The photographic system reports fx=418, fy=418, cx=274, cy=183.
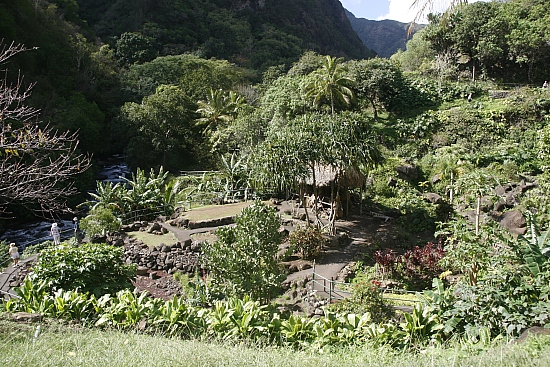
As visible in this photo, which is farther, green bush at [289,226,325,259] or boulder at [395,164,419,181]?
boulder at [395,164,419,181]

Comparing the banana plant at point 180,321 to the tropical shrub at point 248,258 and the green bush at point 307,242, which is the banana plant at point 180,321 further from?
the green bush at point 307,242

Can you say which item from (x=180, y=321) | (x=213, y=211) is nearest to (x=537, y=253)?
(x=180, y=321)

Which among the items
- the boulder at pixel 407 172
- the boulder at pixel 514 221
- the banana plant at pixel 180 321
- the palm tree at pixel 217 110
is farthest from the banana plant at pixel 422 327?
the palm tree at pixel 217 110

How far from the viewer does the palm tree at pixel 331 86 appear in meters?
24.2

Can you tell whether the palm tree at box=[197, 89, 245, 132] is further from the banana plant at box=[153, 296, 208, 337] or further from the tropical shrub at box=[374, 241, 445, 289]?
the banana plant at box=[153, 296, 208, 337]

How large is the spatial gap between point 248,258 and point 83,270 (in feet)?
11.0

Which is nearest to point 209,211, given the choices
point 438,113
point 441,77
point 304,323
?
point 304,323

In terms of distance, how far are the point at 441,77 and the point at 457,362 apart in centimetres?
3004

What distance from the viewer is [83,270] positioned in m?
8.48

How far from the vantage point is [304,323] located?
594cm

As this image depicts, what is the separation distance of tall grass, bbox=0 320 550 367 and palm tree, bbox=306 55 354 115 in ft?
65.2

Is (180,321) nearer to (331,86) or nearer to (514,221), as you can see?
(514,221)

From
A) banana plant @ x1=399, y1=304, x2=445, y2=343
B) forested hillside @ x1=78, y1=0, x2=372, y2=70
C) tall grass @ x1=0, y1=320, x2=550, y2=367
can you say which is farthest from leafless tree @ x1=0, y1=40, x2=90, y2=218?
forested hillside @ x1=78, y1=0, x2=372, y2=70

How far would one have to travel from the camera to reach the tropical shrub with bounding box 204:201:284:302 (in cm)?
827
